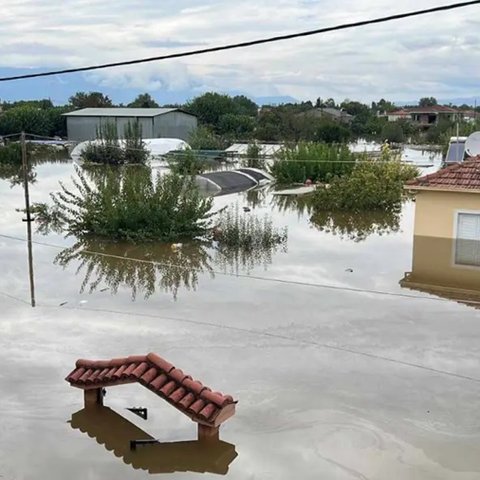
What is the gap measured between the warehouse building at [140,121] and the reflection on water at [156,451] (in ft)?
138

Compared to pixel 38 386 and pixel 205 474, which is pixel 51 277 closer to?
pixel 38 386

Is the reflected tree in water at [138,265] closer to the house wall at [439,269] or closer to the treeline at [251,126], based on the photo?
the house wall at [439,269]

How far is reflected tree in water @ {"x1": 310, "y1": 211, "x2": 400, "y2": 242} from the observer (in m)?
17.5

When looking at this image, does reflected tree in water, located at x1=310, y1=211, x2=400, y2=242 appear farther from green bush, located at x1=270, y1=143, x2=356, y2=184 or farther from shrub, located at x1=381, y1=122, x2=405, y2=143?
shrub, located at x1=381, y1=122, x2=405, y2=143

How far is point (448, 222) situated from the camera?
1467 cm

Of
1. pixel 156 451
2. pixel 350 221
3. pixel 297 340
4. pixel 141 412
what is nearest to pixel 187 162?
pixel 350 221

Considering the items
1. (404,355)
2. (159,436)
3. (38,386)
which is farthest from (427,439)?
(38,386)

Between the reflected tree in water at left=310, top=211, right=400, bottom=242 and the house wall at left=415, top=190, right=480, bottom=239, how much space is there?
193 cm

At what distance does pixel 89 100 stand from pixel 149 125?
2572 cm

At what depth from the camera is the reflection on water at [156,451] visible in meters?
6.06

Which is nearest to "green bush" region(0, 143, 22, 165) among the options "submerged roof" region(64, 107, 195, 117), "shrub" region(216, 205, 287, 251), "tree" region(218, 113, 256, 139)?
"submerged roof" region(64, 107, 195, 117)

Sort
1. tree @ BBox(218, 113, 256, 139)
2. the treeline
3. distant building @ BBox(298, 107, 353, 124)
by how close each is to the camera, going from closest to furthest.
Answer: the treeline < tree @ BBox(218, 113, 256, 139) < distant building @ BBox(298, 107, 353, 124)

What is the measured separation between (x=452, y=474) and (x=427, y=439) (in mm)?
593

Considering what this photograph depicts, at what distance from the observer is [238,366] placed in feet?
26.6
